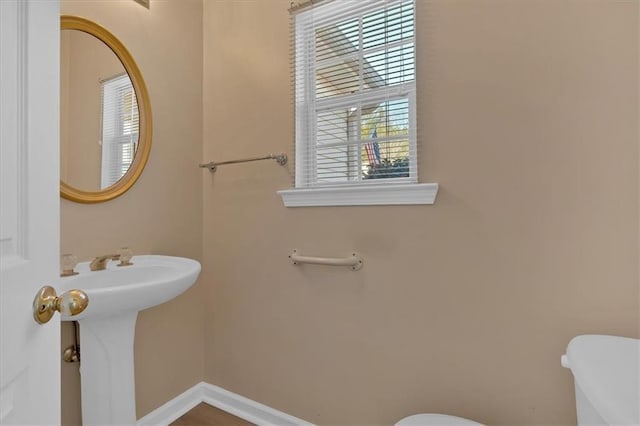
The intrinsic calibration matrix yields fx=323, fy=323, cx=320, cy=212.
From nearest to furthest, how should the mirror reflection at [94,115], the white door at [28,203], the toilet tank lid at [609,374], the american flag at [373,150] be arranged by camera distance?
the white door at [28,203] < the toilet tank lid at [609,374] < the mirror reflection at [94,115] < the american flag at [373,150]

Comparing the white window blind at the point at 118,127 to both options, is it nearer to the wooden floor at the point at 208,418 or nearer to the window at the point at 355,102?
the window at the point at 355,102

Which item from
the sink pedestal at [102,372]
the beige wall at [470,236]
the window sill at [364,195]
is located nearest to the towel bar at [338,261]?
the beige wall at [470,236]

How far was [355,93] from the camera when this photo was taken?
5.02ft

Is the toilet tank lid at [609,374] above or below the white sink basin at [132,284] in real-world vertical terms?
below

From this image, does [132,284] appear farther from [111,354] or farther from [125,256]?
[125,256]

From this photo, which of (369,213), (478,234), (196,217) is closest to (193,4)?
(196,217)

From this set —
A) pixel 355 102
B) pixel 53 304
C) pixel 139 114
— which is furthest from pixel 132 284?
pixel 355 102

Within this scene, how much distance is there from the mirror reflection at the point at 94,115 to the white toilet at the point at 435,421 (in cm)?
161

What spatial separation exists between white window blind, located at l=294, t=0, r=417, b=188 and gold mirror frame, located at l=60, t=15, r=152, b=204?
0.77 metres

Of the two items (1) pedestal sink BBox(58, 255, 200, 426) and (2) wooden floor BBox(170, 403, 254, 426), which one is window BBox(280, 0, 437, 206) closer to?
(1) pedestal sink BBox(58, 255, 200, 426)

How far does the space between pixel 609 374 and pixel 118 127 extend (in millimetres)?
2008

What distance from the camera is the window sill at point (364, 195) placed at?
1317 mm

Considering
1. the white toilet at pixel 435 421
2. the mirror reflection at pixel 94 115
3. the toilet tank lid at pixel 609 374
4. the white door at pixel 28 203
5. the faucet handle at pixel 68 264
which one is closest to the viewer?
the white door at pixel 28 203

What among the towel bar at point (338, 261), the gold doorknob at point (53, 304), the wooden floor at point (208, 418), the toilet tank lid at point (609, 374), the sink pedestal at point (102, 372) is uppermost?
the gold doorknob at point (53, 304)
